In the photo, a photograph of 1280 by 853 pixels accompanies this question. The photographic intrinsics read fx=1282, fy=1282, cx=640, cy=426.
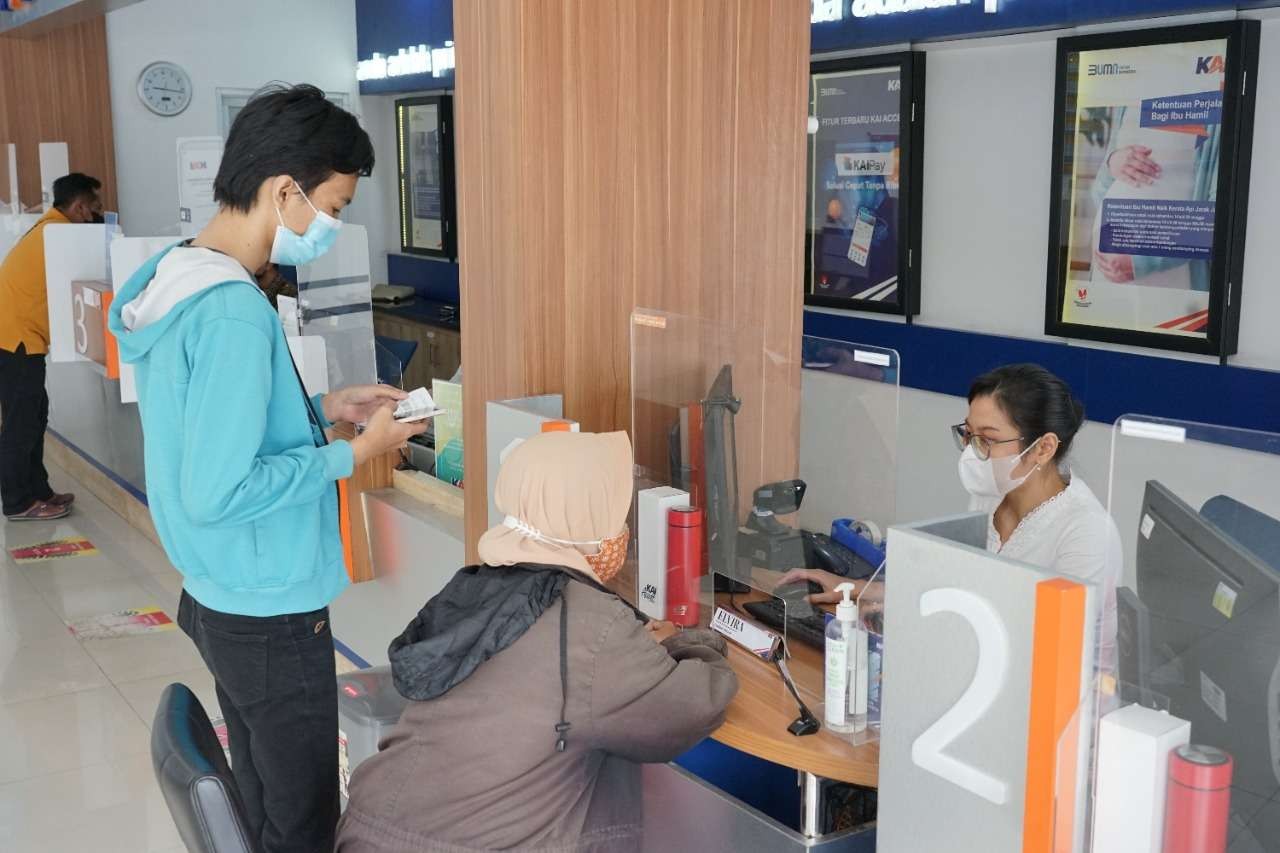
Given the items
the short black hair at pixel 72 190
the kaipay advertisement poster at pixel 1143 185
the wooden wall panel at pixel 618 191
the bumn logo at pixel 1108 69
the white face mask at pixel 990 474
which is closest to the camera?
the white face mask at pixel 990 474

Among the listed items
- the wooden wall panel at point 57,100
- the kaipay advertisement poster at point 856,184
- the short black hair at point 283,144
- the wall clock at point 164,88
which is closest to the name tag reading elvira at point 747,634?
the short black hair at point 283,144

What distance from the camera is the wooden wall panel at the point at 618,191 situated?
9.95ft

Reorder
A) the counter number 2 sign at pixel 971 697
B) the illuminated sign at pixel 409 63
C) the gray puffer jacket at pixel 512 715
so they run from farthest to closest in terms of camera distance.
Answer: the illuminated sign at pixel 409 63
the gray puffer jacket at pixel 512 715
the counter number 2 sign at pixel 971 697

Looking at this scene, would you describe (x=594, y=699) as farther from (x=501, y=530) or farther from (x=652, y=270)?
(x=652, y=270)

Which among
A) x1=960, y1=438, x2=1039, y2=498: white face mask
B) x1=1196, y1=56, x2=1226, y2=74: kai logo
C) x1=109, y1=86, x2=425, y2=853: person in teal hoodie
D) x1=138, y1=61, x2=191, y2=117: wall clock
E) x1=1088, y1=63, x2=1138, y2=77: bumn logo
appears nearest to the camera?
x1=109, y1=86, x2=425, y2=853: person in teal hoodie

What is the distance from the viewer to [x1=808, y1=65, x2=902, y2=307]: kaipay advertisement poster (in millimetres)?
5336

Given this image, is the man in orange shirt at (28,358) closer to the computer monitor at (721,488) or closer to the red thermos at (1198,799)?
the computer monitor at (721,488)

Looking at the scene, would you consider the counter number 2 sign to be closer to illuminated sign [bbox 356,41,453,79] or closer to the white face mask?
the white face mask

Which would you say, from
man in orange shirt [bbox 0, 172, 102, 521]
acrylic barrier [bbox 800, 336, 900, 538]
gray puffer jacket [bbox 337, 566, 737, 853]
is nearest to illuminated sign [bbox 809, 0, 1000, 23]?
acrylic barrier [bbox 800, 336, 900, 538]

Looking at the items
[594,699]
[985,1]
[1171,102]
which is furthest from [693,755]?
[985,1]

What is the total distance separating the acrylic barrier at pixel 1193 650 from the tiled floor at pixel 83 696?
2.68m

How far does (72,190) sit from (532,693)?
5435 millimetres

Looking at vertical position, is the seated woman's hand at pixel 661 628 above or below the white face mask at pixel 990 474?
below

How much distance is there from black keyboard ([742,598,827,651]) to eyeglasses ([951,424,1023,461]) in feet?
1.78
